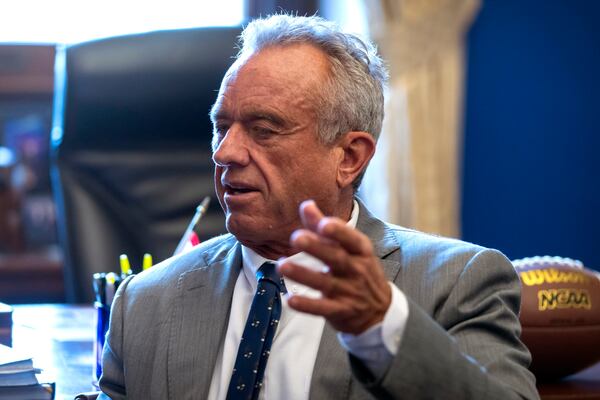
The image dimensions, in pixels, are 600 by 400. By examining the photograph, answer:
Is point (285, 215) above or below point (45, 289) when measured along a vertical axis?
above

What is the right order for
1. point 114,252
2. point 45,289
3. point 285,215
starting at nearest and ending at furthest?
point 285,215 < point 114,252 < point 45,289

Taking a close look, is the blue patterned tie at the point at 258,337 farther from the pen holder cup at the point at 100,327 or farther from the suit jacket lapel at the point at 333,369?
the pen holder cup at the point at 100,327

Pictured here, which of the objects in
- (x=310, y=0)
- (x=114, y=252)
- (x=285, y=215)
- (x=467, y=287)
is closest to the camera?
(x=467, y=287)

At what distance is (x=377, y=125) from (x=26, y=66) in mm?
2444

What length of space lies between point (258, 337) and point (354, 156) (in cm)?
35

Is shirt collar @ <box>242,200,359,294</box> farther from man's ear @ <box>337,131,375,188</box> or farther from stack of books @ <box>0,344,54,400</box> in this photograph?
stack of books @ <box>0,344,54,400</box>

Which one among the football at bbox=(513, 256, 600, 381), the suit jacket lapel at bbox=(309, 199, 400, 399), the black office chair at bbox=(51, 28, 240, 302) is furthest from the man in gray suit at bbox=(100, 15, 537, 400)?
the black office chair at bbox=(51, 28, 240, 302)

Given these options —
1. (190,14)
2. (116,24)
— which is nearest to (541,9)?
(190,14)

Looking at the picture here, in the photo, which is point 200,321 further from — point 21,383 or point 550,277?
point 550,277

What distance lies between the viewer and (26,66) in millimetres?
3932

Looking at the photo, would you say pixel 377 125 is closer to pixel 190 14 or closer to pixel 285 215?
pixel 285 215

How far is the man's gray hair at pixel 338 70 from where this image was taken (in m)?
1.71

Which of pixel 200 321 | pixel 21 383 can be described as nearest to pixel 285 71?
pixel 200 321

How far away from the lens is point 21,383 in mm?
1378
